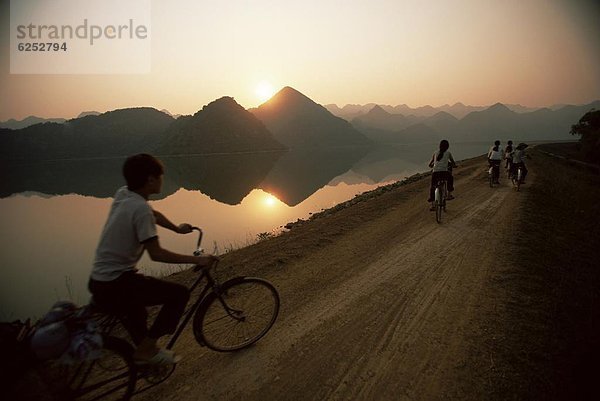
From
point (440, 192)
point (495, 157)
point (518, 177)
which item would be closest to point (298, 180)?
point (495, 157)

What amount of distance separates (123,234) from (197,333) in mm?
1965

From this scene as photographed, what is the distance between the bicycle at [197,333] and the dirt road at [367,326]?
0.28 meters

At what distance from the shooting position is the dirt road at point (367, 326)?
3918mm

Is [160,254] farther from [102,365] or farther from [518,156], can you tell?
[518,156]

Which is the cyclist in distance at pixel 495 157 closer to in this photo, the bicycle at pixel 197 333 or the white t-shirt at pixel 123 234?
the bicycle at pixel 197 333

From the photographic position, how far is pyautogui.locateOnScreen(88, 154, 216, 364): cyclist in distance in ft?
9.75

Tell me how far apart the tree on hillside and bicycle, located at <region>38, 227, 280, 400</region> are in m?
53.3

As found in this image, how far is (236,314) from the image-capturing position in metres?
4.45

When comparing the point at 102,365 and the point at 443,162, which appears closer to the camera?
the point at 102,365

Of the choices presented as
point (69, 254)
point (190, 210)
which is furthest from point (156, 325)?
point (190, 210)

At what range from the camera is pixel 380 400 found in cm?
366

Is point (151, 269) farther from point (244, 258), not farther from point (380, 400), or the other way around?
point (380, 400)

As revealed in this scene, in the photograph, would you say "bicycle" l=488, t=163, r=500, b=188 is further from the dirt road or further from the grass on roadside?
the dirt road

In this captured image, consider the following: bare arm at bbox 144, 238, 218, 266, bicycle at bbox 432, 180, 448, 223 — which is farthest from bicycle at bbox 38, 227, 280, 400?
bicycle at bbox 432, 180, 448, 223
